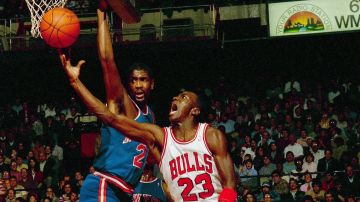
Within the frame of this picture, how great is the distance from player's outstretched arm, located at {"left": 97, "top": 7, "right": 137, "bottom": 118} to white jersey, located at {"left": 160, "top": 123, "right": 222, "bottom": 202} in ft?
2.10

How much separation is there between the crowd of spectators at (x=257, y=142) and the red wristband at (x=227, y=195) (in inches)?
225

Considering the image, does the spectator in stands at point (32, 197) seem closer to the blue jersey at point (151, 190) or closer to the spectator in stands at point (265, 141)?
the spectator in stands at point (265, 141)

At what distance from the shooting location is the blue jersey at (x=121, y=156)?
19.2ft

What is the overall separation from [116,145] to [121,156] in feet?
0.35

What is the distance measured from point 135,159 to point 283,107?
9326 millimetres

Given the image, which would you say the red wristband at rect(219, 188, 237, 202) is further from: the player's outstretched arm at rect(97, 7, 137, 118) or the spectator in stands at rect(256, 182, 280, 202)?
the spectator in stands at rect(256, 182, 280, 202)

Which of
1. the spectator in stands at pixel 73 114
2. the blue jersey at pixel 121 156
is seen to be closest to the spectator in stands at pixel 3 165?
the spectator in stands at pixel 73 114

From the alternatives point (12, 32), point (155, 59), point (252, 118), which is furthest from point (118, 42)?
point (252, 118)

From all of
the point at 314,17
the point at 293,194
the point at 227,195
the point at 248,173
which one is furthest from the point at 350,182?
the point at 227,195

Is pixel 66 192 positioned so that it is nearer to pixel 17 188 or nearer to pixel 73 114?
pixel 17 188

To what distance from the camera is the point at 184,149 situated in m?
5.41

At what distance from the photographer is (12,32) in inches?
666

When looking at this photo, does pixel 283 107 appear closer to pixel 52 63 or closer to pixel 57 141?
pixel 57 141

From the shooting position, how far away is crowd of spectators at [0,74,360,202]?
38.6ft
